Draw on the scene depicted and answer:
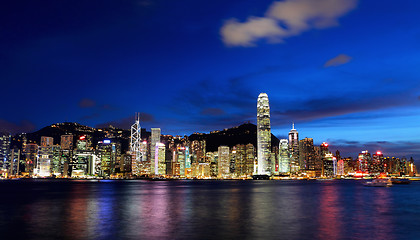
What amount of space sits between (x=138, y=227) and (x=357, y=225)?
26.1m

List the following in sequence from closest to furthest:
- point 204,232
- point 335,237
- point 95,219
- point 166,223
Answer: point 335,237
point 204,232
point 166,223
point 95,219

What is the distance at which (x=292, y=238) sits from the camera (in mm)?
37719

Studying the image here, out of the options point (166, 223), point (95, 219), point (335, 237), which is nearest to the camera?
point (335, 237)

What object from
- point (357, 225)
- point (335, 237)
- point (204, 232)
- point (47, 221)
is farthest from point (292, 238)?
point (47, 221)

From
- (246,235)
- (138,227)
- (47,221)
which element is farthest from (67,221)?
(246,235)

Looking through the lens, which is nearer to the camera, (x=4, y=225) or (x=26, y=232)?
(x=26, y=232)

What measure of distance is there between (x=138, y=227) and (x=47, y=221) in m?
14.0

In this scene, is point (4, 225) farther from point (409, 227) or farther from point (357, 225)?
point (409, 227)

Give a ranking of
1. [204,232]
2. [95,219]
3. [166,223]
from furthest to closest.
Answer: [95,219], [166,223], [204,232]

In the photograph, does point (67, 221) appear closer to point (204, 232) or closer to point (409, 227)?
point (204, 232)

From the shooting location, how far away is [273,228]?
144 feet

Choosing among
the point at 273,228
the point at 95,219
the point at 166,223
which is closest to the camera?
the point at 273,228

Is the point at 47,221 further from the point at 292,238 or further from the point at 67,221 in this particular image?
the point at 292,238

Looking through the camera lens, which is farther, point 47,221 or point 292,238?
point 47,221
